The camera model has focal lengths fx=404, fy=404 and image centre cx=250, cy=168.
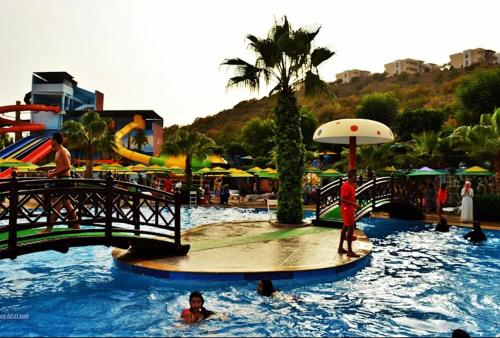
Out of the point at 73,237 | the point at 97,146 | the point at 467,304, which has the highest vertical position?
the point at 97,146

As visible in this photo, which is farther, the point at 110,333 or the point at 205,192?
the point at 205,192

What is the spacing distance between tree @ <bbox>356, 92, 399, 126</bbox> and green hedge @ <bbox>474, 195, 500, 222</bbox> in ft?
117

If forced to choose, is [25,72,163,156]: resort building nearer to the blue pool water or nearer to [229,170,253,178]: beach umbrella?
[229,170,253,178]: beach umbrella

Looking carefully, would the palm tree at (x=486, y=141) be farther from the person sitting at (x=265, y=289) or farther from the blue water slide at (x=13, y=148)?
the blue water slide at (x=13, y=148)

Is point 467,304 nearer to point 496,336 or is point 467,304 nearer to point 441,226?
point 496,336

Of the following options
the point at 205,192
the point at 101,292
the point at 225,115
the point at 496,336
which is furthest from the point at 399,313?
the point at 225,115

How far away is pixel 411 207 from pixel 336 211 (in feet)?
18.2

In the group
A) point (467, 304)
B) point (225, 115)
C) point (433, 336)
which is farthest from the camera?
point (225, 115)

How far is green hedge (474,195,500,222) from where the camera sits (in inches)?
719

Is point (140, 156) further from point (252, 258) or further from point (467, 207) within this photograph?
point (252, 258)

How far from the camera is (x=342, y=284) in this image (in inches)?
326

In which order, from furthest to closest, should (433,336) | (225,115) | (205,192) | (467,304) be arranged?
(225,115) → (205,192) → (467,304) → (433,336)

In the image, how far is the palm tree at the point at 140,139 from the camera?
50.6 m

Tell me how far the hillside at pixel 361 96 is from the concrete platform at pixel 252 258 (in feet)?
97.1
